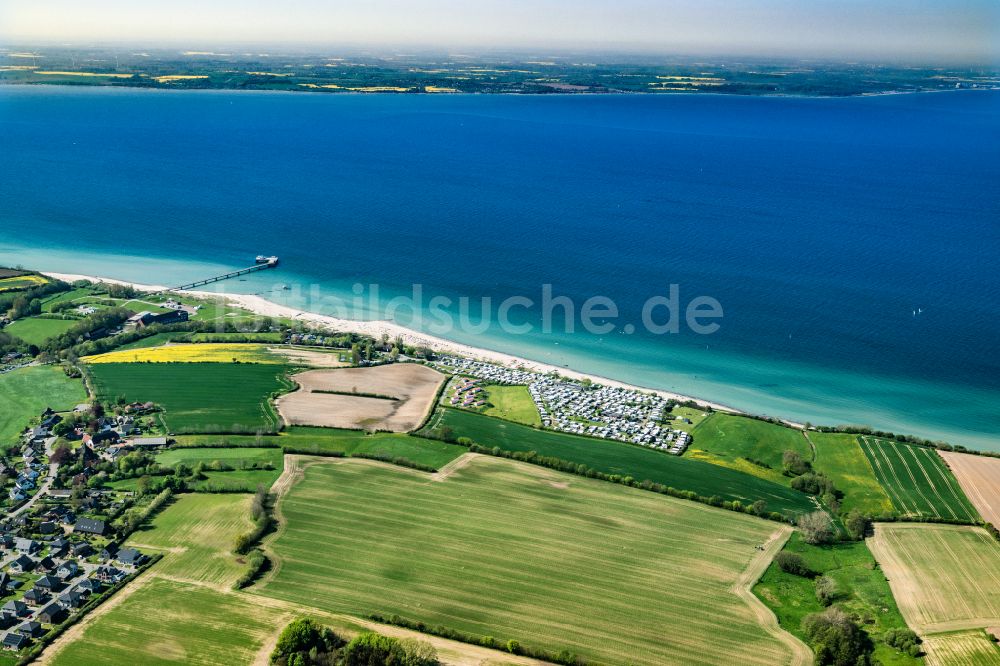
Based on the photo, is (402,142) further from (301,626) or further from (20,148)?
(301,626)

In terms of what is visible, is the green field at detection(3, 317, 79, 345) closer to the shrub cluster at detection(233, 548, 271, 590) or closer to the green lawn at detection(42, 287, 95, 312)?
the green lawn at detection(42, 287, 95, 312)

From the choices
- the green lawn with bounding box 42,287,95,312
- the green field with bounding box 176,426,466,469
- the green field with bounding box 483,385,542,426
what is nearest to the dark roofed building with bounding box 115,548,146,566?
the green field with bounding box 176,426,466,469

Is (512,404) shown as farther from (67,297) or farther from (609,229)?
(609,229)

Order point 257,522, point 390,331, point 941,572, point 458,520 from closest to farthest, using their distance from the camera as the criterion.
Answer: point 941,572, point 257,522, point 458,520, point 390,331

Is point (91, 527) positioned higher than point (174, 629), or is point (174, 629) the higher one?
point (91, 527)

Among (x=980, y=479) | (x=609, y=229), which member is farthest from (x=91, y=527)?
(x=609, y=229)

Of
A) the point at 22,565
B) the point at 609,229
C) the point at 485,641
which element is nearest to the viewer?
the point at 485,641

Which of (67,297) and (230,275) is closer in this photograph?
(67,297)

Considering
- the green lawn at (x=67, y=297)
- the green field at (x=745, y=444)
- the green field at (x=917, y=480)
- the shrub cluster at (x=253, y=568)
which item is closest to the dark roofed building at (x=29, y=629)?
the shrub cluster at (x=253, y=568)

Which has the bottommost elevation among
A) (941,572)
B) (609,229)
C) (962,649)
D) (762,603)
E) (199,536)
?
(762,603)
